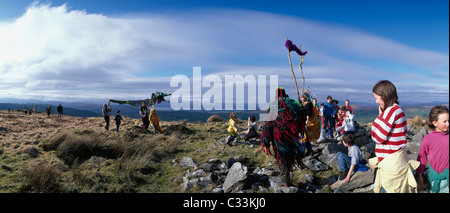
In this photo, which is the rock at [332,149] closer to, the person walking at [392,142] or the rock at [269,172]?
the rock at [269,172]

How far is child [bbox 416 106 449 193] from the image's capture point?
2.79 m

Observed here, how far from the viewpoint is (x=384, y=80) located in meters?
2.94

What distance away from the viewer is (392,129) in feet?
9.32

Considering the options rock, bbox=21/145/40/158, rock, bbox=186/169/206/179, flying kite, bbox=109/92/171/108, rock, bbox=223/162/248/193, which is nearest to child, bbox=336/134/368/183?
rock, bbox=223/162/248/193

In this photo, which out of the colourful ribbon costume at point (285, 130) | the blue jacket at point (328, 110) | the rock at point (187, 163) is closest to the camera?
the colourful ribbon costume at point (285, 130)

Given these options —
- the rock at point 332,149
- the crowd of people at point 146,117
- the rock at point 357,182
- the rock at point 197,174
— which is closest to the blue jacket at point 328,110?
the rock at point 332,149

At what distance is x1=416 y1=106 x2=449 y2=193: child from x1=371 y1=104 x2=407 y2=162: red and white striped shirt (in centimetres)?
35

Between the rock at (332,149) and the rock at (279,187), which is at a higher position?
the rock at (332,149)

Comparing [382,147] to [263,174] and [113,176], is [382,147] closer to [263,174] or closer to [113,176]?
[263,174]

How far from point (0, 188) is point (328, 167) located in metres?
8.00

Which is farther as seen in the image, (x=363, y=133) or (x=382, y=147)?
(x=363, y=133)

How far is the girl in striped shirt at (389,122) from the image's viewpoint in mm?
2809

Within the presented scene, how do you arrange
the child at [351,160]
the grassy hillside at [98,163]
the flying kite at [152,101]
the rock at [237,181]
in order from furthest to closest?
1. the flying kite at [152,101]
2. the grassy hillside at [98,163]
3. the child at [351,160]
4. the rock at [237,181]
